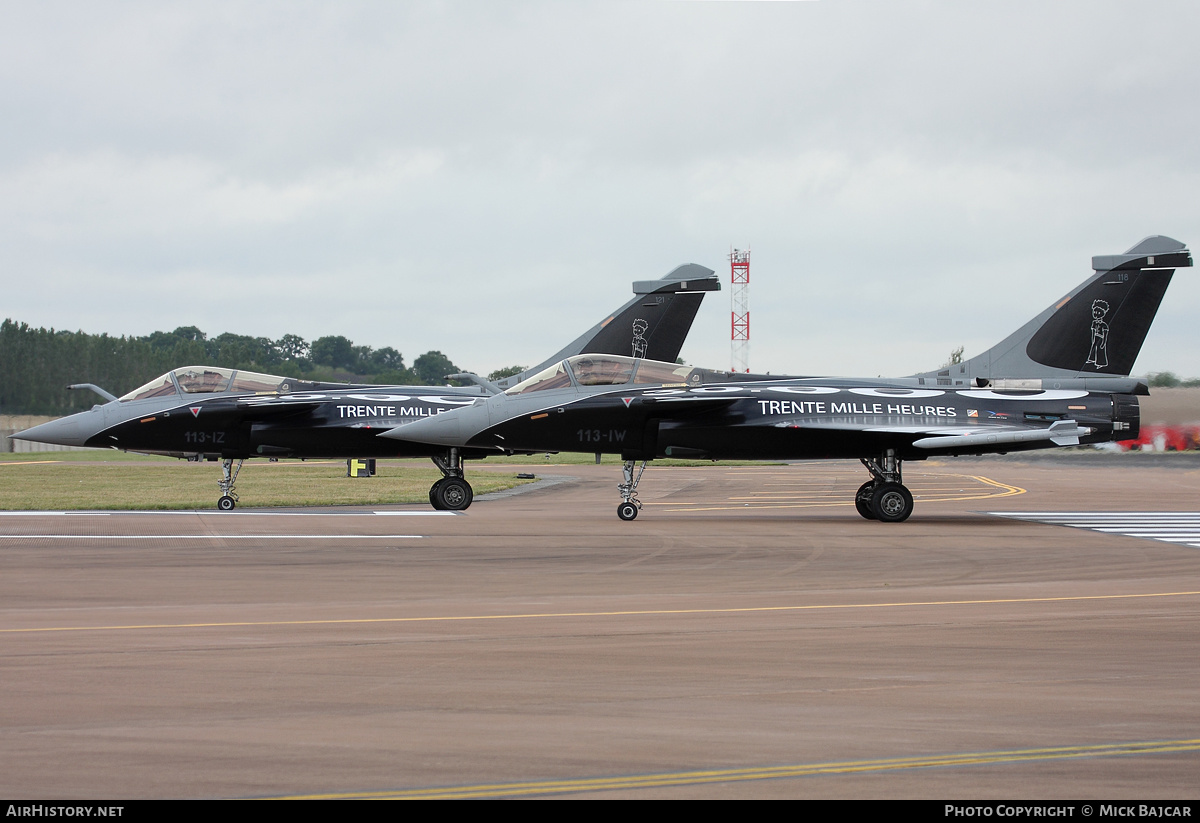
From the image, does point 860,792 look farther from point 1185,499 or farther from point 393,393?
point 1185,499

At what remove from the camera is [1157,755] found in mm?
4535

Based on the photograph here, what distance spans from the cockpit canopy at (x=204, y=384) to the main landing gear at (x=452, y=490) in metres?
3.87

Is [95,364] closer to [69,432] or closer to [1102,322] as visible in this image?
[69,432]

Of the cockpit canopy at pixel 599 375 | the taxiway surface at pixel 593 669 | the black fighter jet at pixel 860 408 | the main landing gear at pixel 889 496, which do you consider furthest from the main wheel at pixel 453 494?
the main landing gear at pixel 889 496

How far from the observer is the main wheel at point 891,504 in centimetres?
1783

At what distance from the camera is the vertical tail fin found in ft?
62.8

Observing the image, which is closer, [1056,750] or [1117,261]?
[1056,750]

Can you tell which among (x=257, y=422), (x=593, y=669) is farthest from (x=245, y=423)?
(x=593, y=669)

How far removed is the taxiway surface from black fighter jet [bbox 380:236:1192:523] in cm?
454

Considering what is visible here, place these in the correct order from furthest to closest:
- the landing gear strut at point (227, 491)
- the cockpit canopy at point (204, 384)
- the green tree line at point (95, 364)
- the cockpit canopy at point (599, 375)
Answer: the green tree line at point (95, 364) → the cockpit canopy at point (204, 384) → the landing gear strut at point (227, 491) → the cockpit canopy at point (599, 375)

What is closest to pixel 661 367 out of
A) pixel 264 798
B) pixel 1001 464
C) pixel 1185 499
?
pixel 1185 499

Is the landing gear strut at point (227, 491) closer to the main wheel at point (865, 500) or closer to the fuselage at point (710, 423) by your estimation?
the fuselage at point (710, 423)

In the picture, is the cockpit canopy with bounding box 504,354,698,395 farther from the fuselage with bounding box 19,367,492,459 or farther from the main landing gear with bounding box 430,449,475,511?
the fuselage with bounding box 19,367,492,459

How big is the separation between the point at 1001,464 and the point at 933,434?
30.0 metres
